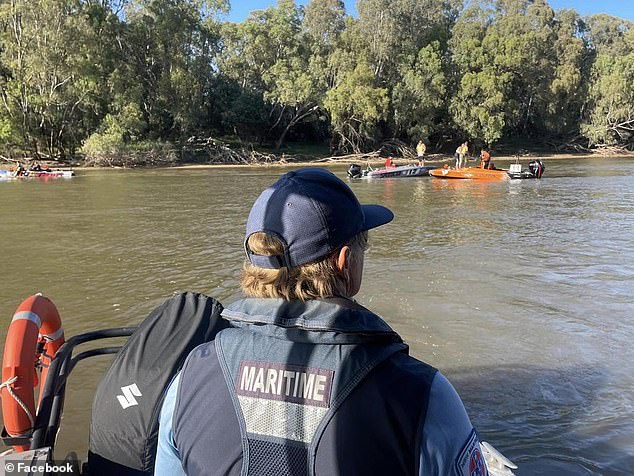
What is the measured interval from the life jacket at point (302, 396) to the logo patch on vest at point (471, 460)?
0.10 metres

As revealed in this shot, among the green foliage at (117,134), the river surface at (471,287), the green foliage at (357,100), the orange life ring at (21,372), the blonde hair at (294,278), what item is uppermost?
the green foliage at (357,100)

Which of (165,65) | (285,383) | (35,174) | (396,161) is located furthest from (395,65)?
(285,383)

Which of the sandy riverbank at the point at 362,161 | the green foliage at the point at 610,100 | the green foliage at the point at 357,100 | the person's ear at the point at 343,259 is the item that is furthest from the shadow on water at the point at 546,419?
the green foliage at the point at 610,100

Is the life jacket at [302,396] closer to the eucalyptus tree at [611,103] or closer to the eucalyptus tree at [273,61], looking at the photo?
the eucalyptus tree at [273,61]

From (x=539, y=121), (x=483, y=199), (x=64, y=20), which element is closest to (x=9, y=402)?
(x=483, y=199)

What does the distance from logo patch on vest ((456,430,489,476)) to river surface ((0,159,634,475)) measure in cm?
265

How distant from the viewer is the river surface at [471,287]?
4241 millimetres

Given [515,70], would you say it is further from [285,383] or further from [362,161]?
[285,383]

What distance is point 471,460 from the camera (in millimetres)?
1235

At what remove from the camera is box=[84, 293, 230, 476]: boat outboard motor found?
2.26 metres

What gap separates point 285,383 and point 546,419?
3570 mm

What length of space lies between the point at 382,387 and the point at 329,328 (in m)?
0.18

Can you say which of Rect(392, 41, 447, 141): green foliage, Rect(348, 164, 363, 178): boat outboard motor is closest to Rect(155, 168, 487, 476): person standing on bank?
Rect(348, 164, 363, 178): boat outboard motor

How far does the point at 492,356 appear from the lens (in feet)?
17.6
